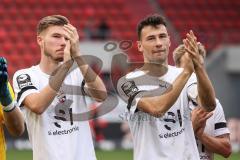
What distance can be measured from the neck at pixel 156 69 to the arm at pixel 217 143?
0.67m

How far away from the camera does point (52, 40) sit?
20.5 feet

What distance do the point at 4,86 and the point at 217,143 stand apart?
6.80 ft

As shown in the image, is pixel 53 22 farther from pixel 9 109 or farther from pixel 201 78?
pixel 201 78

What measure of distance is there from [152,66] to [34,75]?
39.4 inches

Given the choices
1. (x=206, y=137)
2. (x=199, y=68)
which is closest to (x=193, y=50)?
(x=199, y=68)

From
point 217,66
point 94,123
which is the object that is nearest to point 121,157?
point 94,123

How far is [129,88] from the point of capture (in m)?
6.33

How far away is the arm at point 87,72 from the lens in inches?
233

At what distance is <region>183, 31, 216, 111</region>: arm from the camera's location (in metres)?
5.57

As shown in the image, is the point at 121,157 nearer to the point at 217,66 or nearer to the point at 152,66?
the point at 217,66

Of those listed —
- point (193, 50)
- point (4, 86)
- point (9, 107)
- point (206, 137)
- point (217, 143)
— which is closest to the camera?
point (193, 50)

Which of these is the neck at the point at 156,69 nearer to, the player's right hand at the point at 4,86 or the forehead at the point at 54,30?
the forehead at the point at 54,30

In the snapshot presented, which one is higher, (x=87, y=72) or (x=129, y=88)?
(x=87, y=72)

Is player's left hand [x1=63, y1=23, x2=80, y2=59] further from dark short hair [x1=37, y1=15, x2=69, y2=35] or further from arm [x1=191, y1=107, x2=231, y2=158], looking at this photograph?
arm [x1=191, y1=107, x2=231, y2=158]
